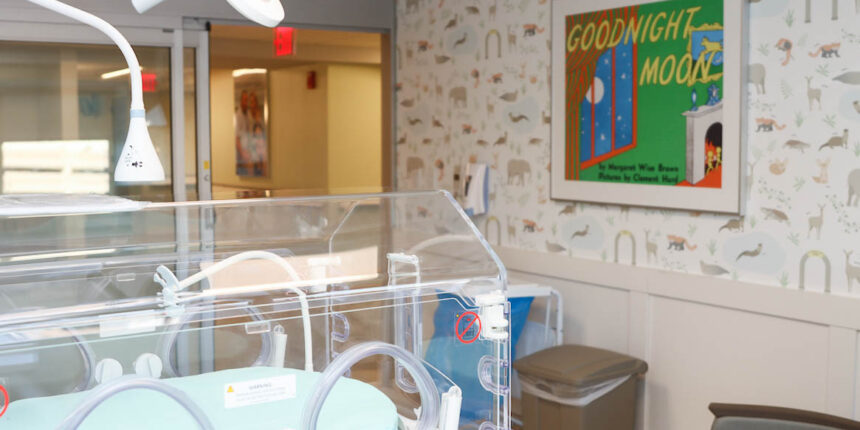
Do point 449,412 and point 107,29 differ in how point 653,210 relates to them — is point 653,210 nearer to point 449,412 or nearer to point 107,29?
point 449,412

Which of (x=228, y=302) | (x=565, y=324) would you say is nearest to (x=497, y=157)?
(x=565, y=324)

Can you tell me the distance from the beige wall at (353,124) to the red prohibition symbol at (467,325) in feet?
25.5

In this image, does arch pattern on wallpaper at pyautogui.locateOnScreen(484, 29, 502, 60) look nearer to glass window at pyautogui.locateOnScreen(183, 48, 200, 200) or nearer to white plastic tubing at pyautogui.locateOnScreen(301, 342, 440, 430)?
glass window at pyautogui.locateOnScreen(183, 48, 200, 200)

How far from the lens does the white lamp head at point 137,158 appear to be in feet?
5.61

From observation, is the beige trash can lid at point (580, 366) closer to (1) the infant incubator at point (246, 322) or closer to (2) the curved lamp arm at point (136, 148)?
(1) the infant incubator at point (246, 322)

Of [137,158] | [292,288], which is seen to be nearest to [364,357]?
[292,288]

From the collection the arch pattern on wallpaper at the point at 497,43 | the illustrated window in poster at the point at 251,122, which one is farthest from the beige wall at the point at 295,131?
the arch pattern on wallpaper at the point at 497,43

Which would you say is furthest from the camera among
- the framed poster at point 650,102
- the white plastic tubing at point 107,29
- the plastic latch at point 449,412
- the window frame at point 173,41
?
the window frame at point 173,41

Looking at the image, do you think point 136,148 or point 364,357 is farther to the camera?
point 364,357

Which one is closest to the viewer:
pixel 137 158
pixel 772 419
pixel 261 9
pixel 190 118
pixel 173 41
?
pixel 261 9

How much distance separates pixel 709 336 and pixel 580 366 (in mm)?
516

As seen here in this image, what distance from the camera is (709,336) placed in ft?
11.1

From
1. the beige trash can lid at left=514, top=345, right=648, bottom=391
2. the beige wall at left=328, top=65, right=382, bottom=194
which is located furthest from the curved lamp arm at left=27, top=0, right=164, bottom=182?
the beige wall at left=328, top=65, right=382, bottom=194

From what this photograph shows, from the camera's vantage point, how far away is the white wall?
9.71 feet
